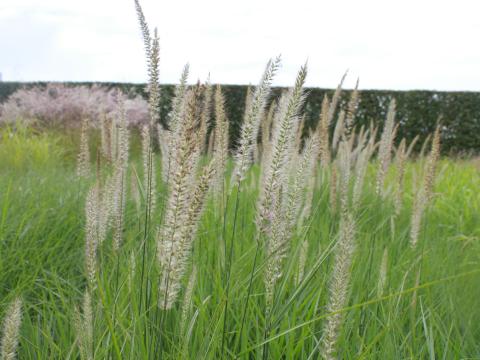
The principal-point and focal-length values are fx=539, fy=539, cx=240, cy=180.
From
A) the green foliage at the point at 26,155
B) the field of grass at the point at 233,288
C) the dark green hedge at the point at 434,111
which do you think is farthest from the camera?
the dark green hedge at the point at 434,111

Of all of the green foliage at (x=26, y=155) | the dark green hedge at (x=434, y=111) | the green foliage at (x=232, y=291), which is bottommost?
Result: the green foliage at (x=26, y=155)

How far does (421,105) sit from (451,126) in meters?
1.07

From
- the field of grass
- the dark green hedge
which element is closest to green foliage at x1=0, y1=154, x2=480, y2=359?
the field of grass

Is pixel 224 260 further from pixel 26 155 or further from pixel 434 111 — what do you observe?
pixel 434 111

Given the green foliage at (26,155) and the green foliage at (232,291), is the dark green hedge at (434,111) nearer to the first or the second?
the green foliage at (26,155)

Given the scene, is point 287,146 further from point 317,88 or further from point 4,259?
point 317,88

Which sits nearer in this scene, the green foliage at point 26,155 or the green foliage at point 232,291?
the green foliage at point 232,291

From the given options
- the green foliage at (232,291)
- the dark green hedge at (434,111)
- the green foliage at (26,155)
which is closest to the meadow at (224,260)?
the green foliage at (232,291)

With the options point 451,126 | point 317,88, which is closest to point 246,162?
point 317,88

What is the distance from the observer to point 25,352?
249 cm

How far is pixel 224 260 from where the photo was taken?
2.18 m

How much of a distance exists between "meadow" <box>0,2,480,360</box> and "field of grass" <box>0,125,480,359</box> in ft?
0.05

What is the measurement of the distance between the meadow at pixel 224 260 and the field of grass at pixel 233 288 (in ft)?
0.05

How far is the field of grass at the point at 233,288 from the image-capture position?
1.89 meters
